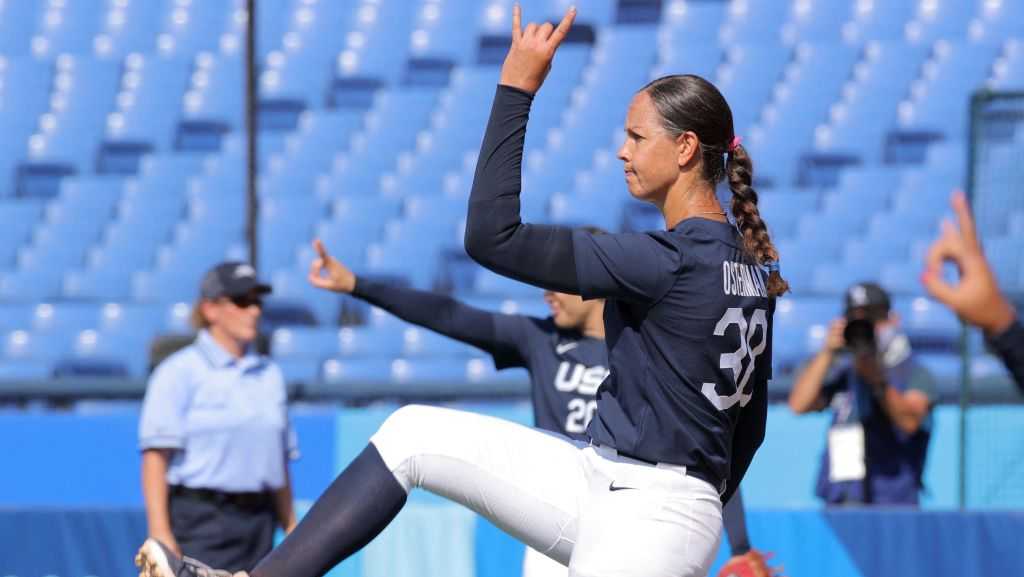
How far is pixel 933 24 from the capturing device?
13.7 metres

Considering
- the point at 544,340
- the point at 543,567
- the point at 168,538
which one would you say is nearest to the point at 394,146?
the point at 168,538

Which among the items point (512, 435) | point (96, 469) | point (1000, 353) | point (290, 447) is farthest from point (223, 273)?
point (96, 469)

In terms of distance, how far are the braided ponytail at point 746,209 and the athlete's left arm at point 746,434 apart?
0.82 ft

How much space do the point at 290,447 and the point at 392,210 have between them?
7294mm

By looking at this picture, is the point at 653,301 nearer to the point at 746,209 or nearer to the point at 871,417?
the point at 746,209

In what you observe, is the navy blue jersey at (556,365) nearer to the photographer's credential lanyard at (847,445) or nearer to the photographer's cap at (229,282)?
the photographer's cap at (229,282)

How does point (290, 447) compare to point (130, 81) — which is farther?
point (130, 81)

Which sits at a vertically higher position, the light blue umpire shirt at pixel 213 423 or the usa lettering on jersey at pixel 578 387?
the usa lettering on jersey at pixel 578 387

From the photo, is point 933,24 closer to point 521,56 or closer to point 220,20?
Result: point 220,20

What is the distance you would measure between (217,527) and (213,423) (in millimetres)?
361

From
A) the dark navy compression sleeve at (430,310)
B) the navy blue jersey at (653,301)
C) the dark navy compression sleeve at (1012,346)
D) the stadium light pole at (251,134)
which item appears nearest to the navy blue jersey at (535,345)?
the dark navy compression sleeve at (430,310)

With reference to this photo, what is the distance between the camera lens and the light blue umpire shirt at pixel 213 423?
5105 mm

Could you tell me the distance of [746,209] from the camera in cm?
314

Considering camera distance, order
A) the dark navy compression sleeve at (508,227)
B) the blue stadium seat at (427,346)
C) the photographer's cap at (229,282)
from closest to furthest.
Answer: the dark navy compression sleeve at (508,227), the photographer's cap at (229,282), the blue stadium seat at (427,346)
